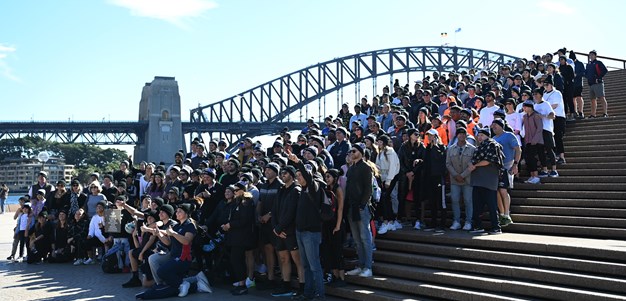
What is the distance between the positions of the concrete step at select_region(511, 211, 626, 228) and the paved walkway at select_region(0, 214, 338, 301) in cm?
434

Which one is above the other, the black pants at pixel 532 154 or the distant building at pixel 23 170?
the distant building at pixel 23 170

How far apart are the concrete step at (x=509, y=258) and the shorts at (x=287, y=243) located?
1.58m

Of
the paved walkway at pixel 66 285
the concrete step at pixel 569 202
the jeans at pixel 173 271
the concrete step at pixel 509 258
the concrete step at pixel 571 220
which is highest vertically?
Answer: the concrete step at pixel 569 202

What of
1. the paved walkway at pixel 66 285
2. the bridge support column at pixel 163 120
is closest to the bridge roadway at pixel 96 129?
the bridge support column at pixel 163 120

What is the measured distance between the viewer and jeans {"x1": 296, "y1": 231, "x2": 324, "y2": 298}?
7.70 metres

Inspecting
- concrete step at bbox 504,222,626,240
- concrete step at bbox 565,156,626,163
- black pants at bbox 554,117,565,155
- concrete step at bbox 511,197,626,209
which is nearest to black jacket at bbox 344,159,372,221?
concrete step at bbox 504,222,626,240

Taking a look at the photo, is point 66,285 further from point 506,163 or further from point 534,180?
point 534,180

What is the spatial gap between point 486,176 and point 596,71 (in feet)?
26.0

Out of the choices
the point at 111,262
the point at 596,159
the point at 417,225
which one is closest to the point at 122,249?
the point at 111,262

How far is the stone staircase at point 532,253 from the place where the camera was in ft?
21.9

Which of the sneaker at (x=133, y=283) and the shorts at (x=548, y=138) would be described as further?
the shorts at (x=548, y=138)

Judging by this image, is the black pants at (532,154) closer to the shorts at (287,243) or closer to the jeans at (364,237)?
the jeans at (364,237)

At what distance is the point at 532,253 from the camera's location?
24.6ft

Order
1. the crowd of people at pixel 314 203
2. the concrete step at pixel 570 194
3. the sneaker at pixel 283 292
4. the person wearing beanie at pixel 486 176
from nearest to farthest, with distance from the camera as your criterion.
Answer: the crowd of people at pixel 314 203 < the sneaker at pixel 283 292 < the person wearing beanie at pixel 486 176 < the concrete step at pixel 570 194
